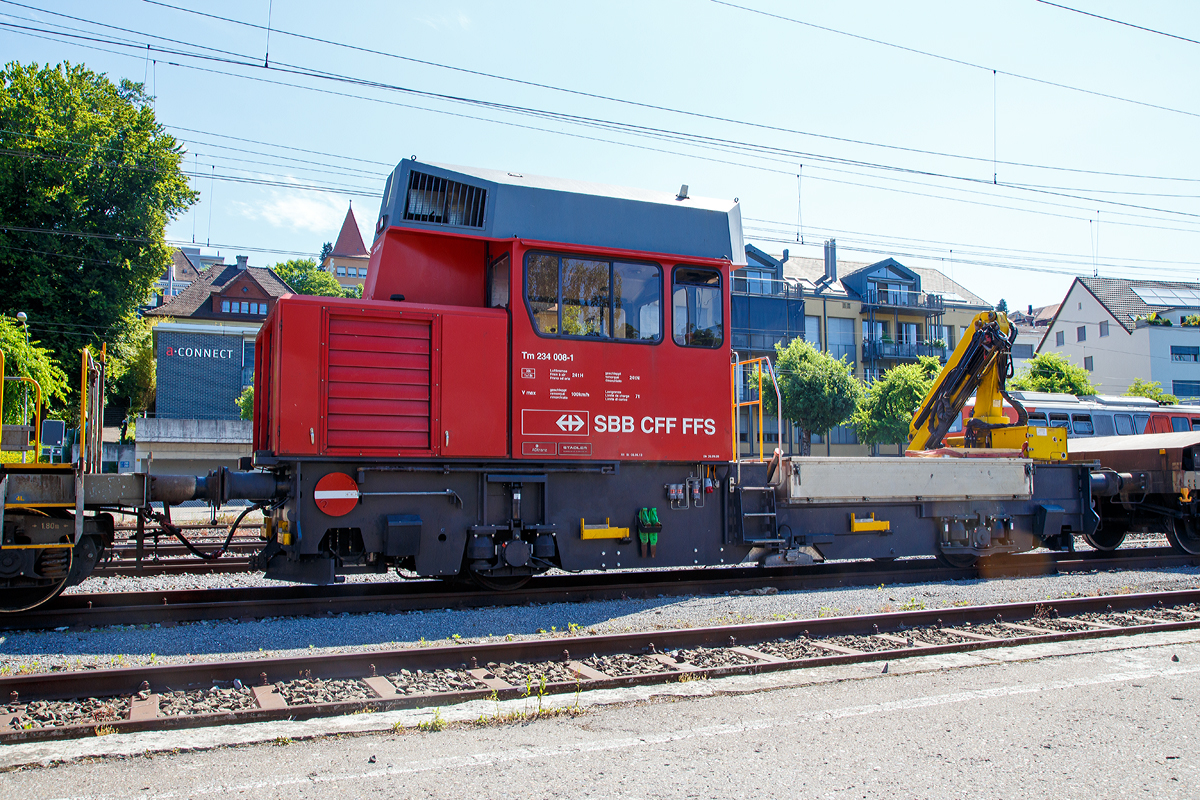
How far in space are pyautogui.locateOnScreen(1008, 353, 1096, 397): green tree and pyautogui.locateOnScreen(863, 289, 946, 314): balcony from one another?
12.1m

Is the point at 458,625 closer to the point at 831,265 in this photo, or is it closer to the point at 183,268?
the point at 831,265

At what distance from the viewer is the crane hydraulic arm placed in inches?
494

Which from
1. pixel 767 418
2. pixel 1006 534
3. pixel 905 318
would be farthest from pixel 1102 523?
pixel 905 318

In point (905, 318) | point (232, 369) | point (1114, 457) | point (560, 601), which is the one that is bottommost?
point (560, 601)

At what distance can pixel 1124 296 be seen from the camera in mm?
54156

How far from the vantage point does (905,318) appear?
50500 mm

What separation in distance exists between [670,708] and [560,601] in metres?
3.74

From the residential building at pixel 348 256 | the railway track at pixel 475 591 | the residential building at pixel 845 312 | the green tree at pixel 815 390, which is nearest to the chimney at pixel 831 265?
the residential building at pixel 845 312

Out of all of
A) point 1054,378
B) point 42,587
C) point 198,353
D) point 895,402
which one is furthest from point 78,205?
point 1054,378

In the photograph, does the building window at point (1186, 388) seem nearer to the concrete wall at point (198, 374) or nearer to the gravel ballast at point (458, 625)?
the gravel ballast at point (458, 625)

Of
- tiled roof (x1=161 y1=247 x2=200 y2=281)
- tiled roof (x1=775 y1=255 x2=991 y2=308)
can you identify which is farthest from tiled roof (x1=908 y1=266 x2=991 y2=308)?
tiled roof (x1=161 y1=247 x2=200 y2=281)

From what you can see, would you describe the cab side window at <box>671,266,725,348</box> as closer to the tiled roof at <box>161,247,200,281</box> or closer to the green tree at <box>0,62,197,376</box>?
the green tree at <box>0,62,197,376</box>

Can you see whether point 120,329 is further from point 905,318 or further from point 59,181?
point 905,318

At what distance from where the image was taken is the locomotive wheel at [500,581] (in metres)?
8.78
